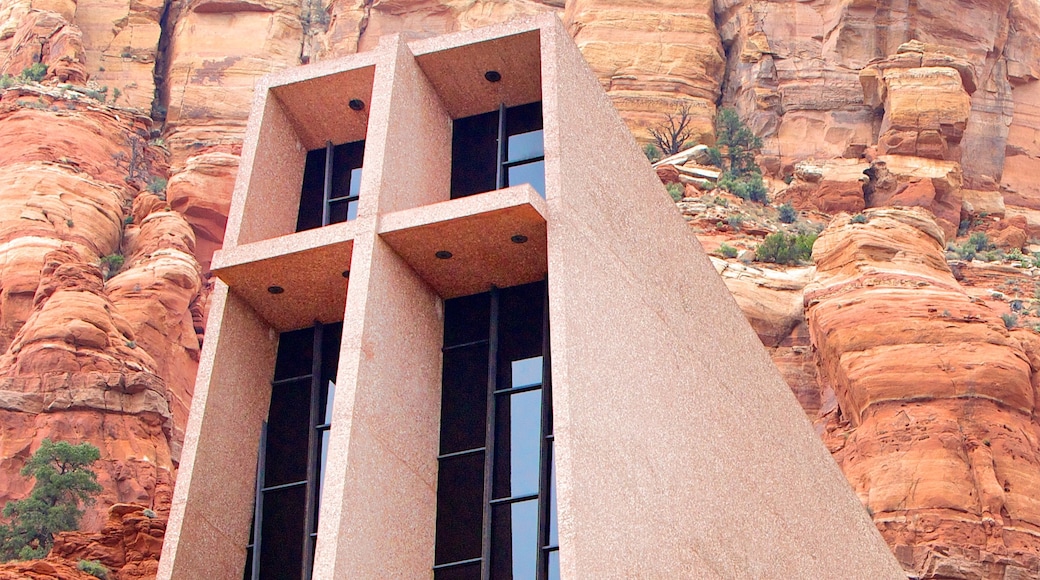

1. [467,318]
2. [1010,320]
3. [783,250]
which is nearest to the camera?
[467,318]

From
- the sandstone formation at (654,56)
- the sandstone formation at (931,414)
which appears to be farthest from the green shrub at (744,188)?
the sandstone formation at (931,414)

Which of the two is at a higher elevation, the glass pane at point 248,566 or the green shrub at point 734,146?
the green shrub at point 734,146

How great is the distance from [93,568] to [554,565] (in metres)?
8.62

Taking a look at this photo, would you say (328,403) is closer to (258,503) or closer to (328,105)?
(258,503)

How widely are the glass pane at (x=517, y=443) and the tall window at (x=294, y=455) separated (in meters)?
2.41

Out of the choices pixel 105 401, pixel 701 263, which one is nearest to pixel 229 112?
pixel 105 401

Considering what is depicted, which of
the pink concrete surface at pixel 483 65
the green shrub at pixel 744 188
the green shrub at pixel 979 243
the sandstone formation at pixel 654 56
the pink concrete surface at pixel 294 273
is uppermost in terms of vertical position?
the sandstone formation at pixel 654 56

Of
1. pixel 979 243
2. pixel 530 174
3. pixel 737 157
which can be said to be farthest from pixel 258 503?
pixel 737 157

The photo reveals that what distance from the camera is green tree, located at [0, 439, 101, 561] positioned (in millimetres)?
37406

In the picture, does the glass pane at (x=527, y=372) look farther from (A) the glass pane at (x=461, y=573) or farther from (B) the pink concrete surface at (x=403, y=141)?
(B) the pink concrete surface at (x=403, y=141)

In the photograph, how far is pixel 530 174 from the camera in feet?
78.8

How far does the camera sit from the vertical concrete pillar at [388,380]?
65.1ft

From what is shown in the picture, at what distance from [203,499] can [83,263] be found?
26.6 m

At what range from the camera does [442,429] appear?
73.3 ft
